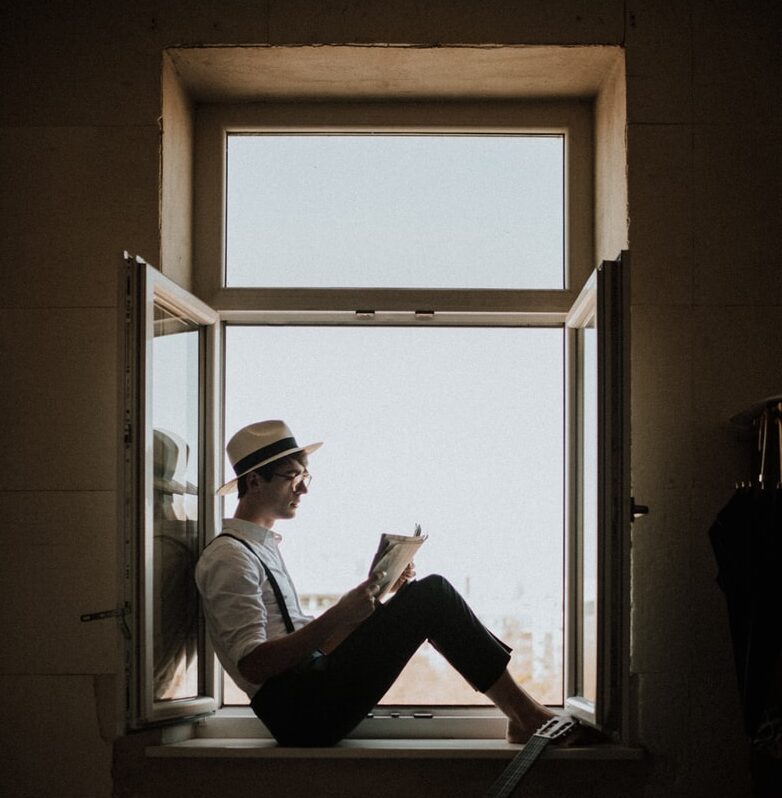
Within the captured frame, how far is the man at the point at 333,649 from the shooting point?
280cm

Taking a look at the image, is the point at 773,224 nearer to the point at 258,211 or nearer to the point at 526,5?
the point at 526,5

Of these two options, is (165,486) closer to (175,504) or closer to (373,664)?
(175,504)

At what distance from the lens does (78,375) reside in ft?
10.1

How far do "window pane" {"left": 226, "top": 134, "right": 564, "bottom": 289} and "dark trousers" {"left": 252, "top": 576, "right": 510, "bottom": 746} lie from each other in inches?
40.3

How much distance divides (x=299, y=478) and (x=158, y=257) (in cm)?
75

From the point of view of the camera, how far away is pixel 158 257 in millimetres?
3111

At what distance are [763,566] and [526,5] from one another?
1.71 m

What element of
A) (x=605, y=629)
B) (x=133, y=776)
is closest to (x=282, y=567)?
(x=133, y=776)

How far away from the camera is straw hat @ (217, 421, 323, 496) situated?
121 inches

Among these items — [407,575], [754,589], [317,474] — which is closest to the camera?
[754,589]

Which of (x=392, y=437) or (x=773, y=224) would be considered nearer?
(x=773, y=224)

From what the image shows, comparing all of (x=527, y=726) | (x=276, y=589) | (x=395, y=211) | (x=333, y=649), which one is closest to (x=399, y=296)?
(x=395, y=211)

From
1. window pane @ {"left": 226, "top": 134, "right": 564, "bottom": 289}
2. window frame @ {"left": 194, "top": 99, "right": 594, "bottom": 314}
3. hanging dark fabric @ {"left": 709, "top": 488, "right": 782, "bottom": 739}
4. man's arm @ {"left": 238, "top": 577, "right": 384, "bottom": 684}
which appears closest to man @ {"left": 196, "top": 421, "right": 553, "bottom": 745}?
man's arm @ {"left": 238, "top": 577, "right": 384, "bottom": 684}

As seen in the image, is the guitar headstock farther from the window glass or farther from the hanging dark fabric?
the hanging dark fabric
